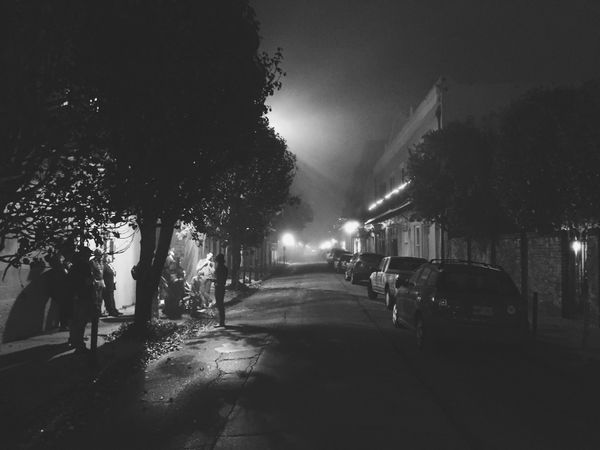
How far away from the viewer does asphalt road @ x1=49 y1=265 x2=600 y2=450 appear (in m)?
5.14

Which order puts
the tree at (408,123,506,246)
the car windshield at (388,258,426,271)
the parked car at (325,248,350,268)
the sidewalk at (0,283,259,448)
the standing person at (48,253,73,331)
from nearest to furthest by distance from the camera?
the sidewalk at (0,283,259,448) → the standing person at (48,253,73,331) → the tree at (408,123,506,246) → the car windshield at (388,258,426,271) → the parked car at (325,248,350,268)

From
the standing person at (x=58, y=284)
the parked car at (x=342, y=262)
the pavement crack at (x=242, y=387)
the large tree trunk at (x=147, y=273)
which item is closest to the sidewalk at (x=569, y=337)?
the pavement crack at (x=242, y=387)

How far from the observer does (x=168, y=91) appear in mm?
9125

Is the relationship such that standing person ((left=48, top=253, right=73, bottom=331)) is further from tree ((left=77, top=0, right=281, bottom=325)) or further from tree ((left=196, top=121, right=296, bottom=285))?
tree ((left=196, top=121, right=296, bottom=285))

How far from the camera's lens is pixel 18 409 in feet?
19.9

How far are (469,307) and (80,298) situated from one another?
6.59 meters

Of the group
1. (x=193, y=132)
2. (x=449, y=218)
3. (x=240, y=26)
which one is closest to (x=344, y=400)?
(x=193, y=132)

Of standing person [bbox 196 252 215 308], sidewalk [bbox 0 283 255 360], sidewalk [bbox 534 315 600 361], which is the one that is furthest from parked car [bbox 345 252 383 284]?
sidewalk [bbox 0 283 255 360]

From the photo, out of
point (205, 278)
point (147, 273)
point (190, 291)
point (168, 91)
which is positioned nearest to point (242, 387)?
point (168, 91)

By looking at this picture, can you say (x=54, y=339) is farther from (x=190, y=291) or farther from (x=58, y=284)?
(x=190, y=291)

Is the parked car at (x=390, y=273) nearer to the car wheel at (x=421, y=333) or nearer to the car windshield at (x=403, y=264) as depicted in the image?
the car windshield at (x=403, y=264)

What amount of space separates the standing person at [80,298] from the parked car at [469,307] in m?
5.77

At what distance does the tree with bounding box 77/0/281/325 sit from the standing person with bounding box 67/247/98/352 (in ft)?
3.90

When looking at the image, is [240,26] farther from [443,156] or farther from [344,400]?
[443,156]
